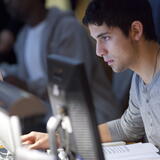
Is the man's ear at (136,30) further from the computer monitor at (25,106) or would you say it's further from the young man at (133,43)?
the computer monitor at (25,106)

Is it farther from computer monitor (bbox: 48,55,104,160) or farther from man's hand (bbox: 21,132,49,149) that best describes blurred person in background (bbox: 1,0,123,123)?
computer monitor (bbox: 48,55,104,160)

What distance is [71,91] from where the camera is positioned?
4.61 ft

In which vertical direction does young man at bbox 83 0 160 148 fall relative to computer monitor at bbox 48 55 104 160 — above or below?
above

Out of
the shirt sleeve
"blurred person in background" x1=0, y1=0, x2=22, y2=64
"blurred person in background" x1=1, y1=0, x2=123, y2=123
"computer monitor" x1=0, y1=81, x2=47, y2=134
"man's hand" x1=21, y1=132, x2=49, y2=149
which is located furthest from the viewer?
"blurred person in background" x1=0, y1=0, x2=22, y2=64

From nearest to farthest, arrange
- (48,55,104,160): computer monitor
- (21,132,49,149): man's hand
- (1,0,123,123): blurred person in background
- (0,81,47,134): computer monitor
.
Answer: (0,81,47,134): computer monitor < (48,55,104,160): computer monitor < (21,132,49,149): man's hand < (1,0,123,123): blurred person in background

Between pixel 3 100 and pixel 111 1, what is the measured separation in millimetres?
876

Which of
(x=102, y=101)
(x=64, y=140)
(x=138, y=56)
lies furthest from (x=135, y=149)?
(x=102, y=101)

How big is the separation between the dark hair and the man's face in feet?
0.07

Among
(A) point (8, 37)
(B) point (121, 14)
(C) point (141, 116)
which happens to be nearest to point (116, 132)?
(C) point (141, 116)

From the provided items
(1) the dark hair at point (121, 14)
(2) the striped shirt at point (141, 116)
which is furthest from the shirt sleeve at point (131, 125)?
(1) the dark hair at point (121, 14)

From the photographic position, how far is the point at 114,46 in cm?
208

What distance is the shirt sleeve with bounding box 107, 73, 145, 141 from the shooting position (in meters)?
2.26

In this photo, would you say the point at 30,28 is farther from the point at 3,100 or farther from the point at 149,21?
the point at 3,100

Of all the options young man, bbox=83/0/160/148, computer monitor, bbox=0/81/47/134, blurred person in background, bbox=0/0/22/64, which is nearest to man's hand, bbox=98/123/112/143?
young man, bbox=83/0/160/148
